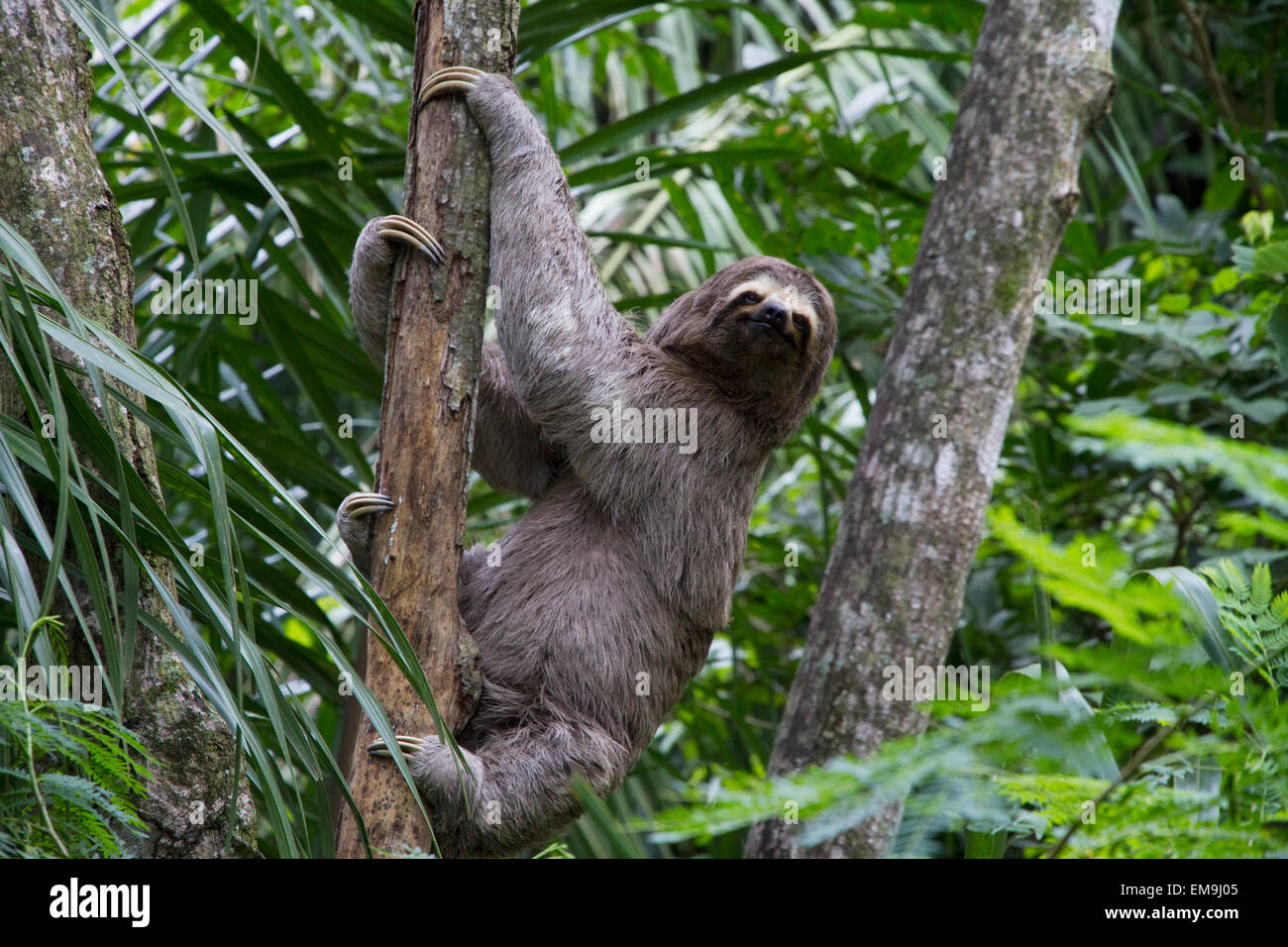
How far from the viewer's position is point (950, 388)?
19.5ft

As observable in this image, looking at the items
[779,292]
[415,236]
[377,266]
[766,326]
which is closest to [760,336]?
[766,326]

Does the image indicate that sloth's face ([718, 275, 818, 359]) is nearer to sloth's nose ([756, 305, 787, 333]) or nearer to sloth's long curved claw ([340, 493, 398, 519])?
sloth's nose ([756, 305, 787, 333])

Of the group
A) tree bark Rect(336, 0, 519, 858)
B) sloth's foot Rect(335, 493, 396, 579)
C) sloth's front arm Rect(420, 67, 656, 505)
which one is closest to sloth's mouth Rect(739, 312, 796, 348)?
sloth's front arm Rect(420, 67, 656, 505)

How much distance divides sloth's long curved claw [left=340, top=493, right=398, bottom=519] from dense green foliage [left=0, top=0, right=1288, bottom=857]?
0.23 meters

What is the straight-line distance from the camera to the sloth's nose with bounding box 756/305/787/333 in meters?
5.18

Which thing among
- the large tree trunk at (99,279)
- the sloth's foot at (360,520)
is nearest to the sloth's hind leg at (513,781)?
the sloth's foot at (360,520)

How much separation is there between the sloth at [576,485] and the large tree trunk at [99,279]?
36.3 inches

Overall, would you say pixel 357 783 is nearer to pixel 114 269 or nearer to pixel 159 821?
pixel 159 821

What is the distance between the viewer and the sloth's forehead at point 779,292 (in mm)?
5297

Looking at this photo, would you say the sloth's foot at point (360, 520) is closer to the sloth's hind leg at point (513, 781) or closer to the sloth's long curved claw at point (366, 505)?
the sloth's long curved claw at point (366, 505)

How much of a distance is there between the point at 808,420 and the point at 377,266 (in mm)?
3196

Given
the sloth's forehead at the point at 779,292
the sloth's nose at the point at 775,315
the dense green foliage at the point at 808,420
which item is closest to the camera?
the dense green foliage at the point at 808,420

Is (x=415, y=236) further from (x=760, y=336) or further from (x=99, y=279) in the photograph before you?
(x=760, y=336)
